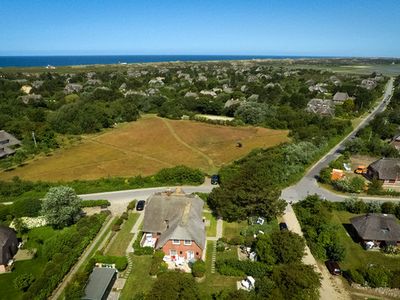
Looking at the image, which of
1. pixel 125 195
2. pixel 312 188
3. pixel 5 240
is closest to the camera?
pixel 5 240

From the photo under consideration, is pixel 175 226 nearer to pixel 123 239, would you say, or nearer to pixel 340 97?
pixel 123 239

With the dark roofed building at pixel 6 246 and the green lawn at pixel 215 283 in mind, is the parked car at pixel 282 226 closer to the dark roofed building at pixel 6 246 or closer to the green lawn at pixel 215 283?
the green lawn at pixel 215 283

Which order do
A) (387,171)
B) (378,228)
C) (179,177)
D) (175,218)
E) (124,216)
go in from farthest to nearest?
(179,177), (387,171), (124,216), (175,218), (378,228)

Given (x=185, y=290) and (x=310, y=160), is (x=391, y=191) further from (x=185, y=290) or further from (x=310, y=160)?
(x=185, y=290)

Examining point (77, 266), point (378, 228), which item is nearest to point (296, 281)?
point (378, 228)

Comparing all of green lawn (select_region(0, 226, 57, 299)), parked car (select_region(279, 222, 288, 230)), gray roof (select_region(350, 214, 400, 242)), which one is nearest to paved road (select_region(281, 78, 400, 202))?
parked car (select_region(279, 222, 288, 230))

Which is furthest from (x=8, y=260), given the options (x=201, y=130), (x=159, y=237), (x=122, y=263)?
(x=201, y=130)
